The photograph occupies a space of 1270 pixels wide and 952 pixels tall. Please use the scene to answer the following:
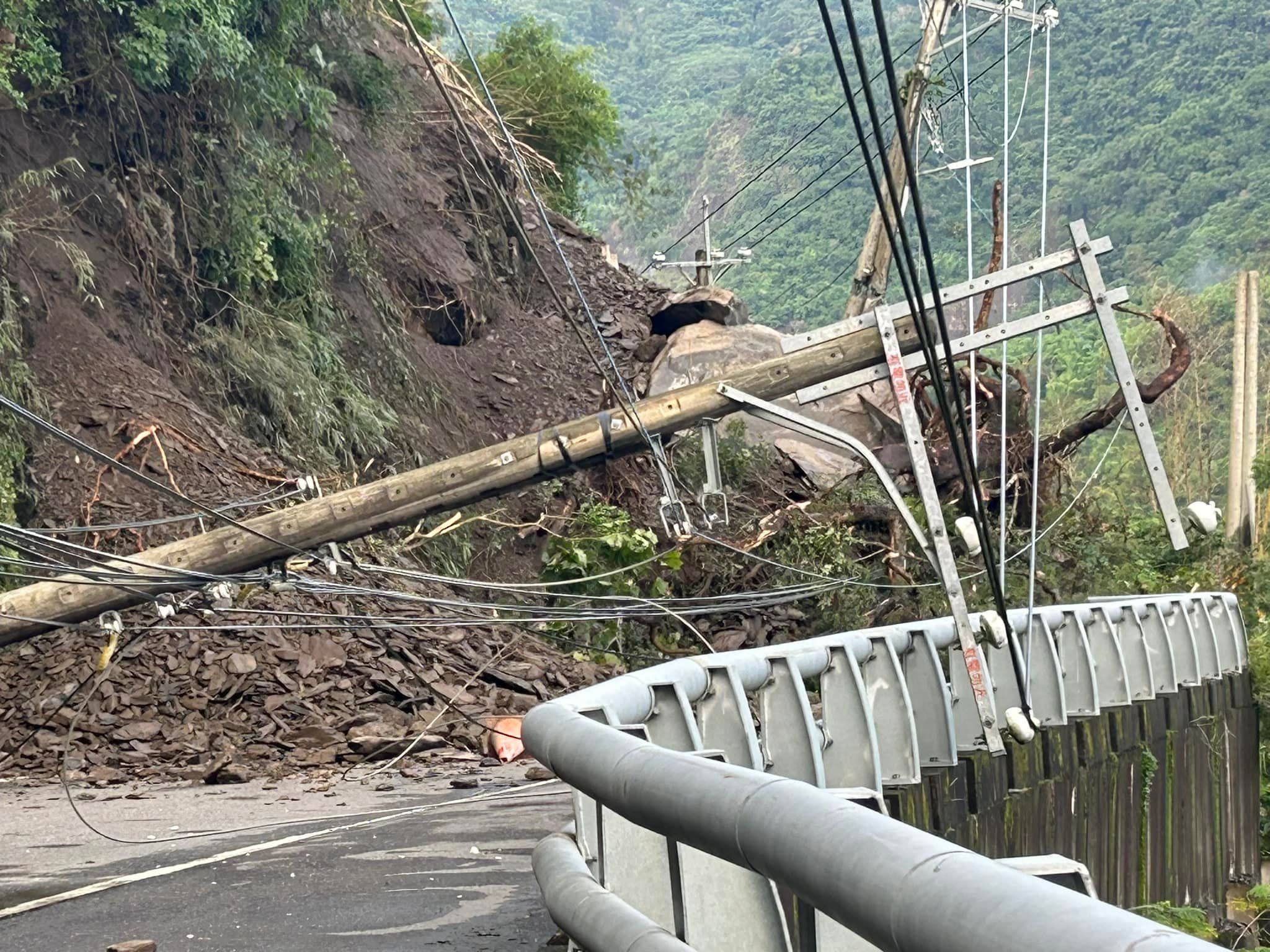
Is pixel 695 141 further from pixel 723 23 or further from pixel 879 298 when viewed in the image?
pixel 879 298

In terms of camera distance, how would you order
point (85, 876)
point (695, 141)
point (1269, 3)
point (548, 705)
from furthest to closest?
point (695, 141) < point (1269, 3) < point (85, 876) < point (548, 705)

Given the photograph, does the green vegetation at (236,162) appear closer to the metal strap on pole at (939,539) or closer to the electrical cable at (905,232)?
the metal strap on pole at (939,539)

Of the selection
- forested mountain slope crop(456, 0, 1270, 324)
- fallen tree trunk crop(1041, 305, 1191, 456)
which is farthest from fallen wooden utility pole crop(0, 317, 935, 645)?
forested mountain slope crop(456, 0, 1270, 324)

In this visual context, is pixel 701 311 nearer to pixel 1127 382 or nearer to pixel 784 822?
pixel 1127 382

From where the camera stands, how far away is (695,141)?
99812mm

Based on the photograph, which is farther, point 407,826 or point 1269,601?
point 1269,601

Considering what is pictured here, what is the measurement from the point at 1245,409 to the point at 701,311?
11318 millimetres

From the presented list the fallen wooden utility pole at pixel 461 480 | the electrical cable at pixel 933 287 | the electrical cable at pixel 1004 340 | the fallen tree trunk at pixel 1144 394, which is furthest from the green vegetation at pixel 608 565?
the electrical cable at pixel 933 287

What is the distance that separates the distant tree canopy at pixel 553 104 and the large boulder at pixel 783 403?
7.42 metres

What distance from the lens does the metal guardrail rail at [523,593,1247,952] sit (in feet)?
5.22

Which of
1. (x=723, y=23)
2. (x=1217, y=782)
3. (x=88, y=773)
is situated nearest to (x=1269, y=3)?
(x=723, y=23)

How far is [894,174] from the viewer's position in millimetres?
25875

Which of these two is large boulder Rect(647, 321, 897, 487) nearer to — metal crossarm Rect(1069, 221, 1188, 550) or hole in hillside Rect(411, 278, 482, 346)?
hole in hillside Rect(411, 278, 482, 346)

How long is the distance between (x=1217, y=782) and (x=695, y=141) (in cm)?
8785
